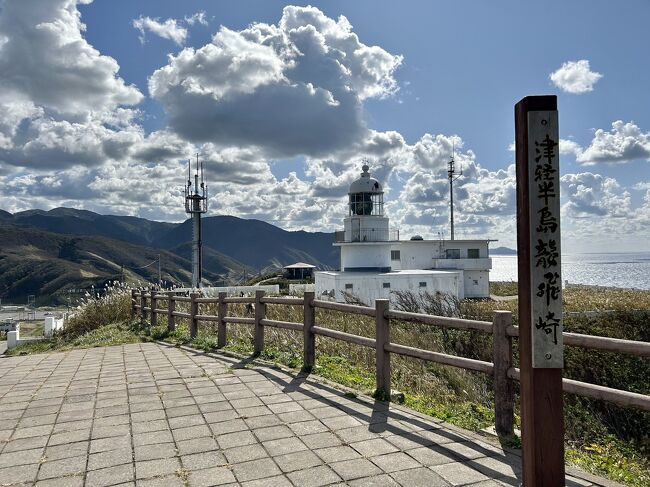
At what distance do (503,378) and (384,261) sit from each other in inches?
928

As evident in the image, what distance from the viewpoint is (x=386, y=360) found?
5289 mm

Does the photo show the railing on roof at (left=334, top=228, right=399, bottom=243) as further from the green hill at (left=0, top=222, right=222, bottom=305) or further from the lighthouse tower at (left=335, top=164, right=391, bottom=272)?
the green hill at (left=0, top=222, right=222, bottom=305)

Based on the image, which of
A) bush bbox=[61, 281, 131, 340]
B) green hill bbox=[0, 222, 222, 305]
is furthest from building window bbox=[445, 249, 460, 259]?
green hill bbox=[0, 222, 222, 305]

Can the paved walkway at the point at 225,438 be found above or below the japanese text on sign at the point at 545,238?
below

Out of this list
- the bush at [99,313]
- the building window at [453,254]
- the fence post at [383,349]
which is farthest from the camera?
the building window at [453,254]

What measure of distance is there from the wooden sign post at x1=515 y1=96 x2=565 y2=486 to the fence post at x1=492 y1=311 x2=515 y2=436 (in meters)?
1.41

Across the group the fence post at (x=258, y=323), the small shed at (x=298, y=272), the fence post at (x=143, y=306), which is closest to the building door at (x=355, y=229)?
the fence post at (x=143, y=306)

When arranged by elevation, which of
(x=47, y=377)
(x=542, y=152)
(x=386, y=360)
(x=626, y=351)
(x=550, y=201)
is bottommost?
(x=47, y=377)

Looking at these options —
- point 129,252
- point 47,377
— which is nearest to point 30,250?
point 129,252

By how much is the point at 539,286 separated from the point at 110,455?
3453 mm

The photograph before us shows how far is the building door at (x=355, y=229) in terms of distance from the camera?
26906 mm

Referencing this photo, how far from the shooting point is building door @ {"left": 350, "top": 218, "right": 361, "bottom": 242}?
88.3 ft

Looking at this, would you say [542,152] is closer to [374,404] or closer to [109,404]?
[374,404]

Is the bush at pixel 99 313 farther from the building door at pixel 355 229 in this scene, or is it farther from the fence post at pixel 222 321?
the building door at pixel 355 229
